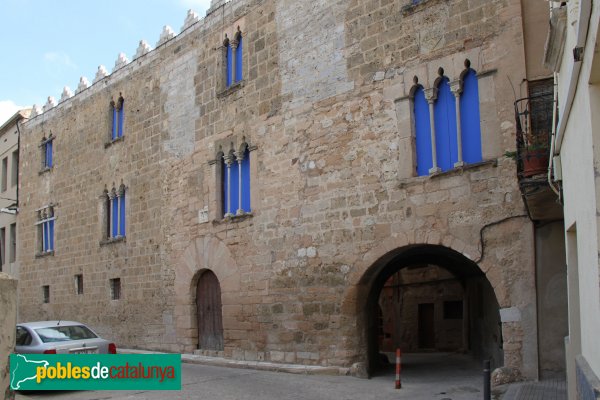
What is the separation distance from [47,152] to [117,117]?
15.7 ft

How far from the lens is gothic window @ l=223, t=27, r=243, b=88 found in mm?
14109

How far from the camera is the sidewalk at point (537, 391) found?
7449mm

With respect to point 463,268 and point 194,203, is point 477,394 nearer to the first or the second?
point 463,268

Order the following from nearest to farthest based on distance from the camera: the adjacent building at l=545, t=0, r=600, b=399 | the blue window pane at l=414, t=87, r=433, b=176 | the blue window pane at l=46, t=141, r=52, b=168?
the adjacent building at l=545, t=0, r=600, b=399
the blue window pane at l=414, t=87, r=433, b=176
the blue window pane at l=46, t=141, r=52, b=168

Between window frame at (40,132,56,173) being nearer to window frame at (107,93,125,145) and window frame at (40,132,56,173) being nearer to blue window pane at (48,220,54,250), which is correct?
blue window pane at (48,220,54,250)

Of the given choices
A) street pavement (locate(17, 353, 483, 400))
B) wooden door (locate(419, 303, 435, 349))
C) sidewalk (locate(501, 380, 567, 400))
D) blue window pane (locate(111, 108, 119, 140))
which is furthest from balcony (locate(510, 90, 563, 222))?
wooden door (locate(419, 303, 435, 349))

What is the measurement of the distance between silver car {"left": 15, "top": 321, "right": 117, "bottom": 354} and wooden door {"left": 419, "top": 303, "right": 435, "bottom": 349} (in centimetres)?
1260

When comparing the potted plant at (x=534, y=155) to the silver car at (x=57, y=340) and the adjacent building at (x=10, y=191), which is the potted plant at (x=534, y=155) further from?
the adjacent building at (x=10, y=191)

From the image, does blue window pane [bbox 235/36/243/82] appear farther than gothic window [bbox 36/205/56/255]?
No

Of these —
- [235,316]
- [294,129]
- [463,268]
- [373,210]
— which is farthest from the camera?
[463,268]

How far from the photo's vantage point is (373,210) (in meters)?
10.9

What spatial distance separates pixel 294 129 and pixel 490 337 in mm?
5805

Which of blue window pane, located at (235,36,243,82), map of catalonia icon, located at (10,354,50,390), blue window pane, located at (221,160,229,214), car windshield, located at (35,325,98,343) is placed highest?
blue window pane, located at (235,36,243,82)

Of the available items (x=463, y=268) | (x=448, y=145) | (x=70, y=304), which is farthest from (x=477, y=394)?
(x=70, y=304)
